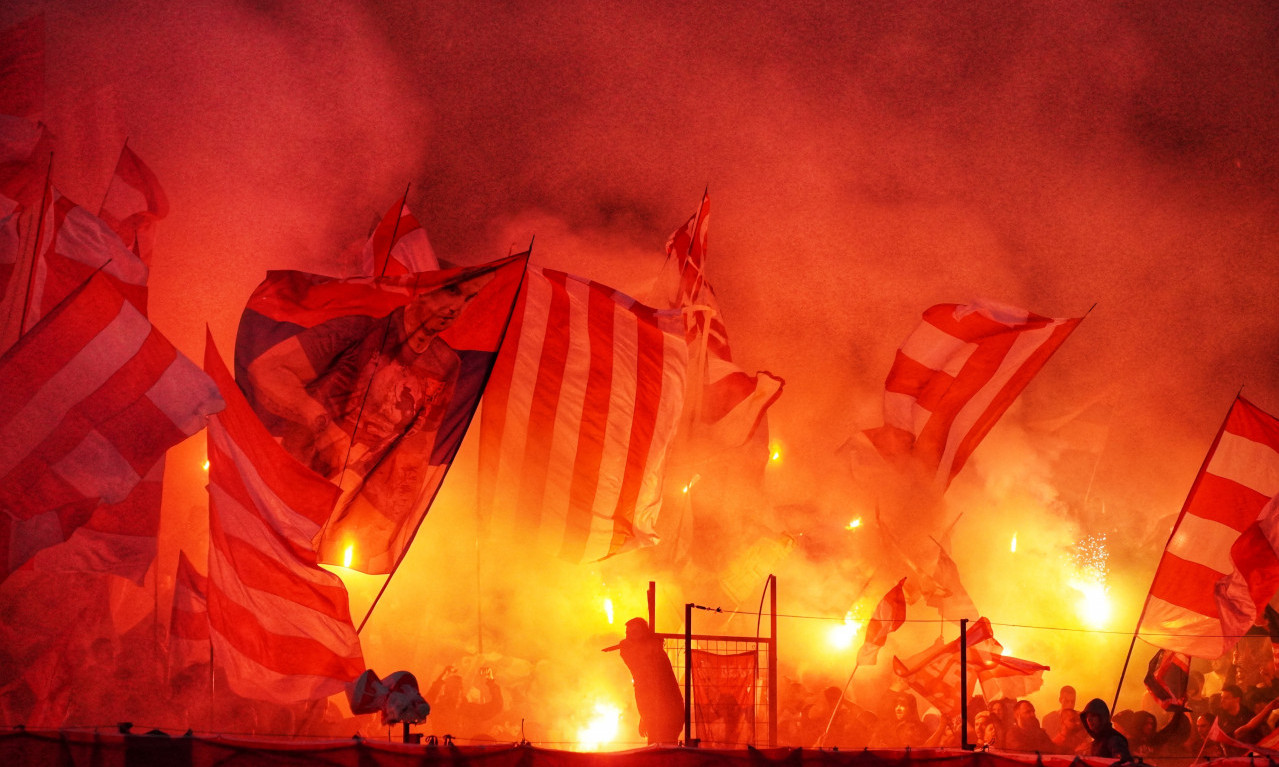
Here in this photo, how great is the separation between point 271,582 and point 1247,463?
6644 millimetres

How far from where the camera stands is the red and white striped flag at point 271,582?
5.42 m

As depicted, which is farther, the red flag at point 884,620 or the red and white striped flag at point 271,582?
the red flag at point 884,620

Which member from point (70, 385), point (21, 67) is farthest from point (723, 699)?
point (21, 67)

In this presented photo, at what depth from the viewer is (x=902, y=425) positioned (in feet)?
28.3

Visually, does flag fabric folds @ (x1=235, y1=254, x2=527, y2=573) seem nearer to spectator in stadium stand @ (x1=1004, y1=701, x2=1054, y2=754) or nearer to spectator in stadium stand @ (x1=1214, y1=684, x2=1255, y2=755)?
spectator in stadium stand @ (x1=1004, y1=701, x2=1054, y2=754)

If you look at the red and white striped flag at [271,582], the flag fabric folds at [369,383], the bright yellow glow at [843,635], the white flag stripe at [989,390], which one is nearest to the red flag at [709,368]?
the white flag stripe at [989,390]

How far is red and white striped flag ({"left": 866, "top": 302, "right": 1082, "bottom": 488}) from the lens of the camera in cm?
812

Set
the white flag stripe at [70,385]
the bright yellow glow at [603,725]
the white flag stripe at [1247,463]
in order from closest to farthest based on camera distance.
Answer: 1. the white flag stripe at [70,385]
2. the white flag stripe at [1247,463]
3. the bright yellow glow at [603,725]

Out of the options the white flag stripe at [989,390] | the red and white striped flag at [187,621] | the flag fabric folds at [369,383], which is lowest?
the red and white striped flag at [187,621]

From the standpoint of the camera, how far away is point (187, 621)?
22.8 feet

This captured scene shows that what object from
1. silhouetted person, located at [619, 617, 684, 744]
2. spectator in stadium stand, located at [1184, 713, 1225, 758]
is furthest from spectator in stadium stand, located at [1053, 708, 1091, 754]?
silhouetted person, located at [619, 617, 684, 744]

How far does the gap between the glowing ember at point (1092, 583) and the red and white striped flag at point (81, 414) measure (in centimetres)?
1054

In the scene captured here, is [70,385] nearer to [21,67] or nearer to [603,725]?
[21,67]

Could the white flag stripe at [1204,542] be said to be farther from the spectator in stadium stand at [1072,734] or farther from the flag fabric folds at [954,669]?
the spectator in stadium stand at [1072,734]
